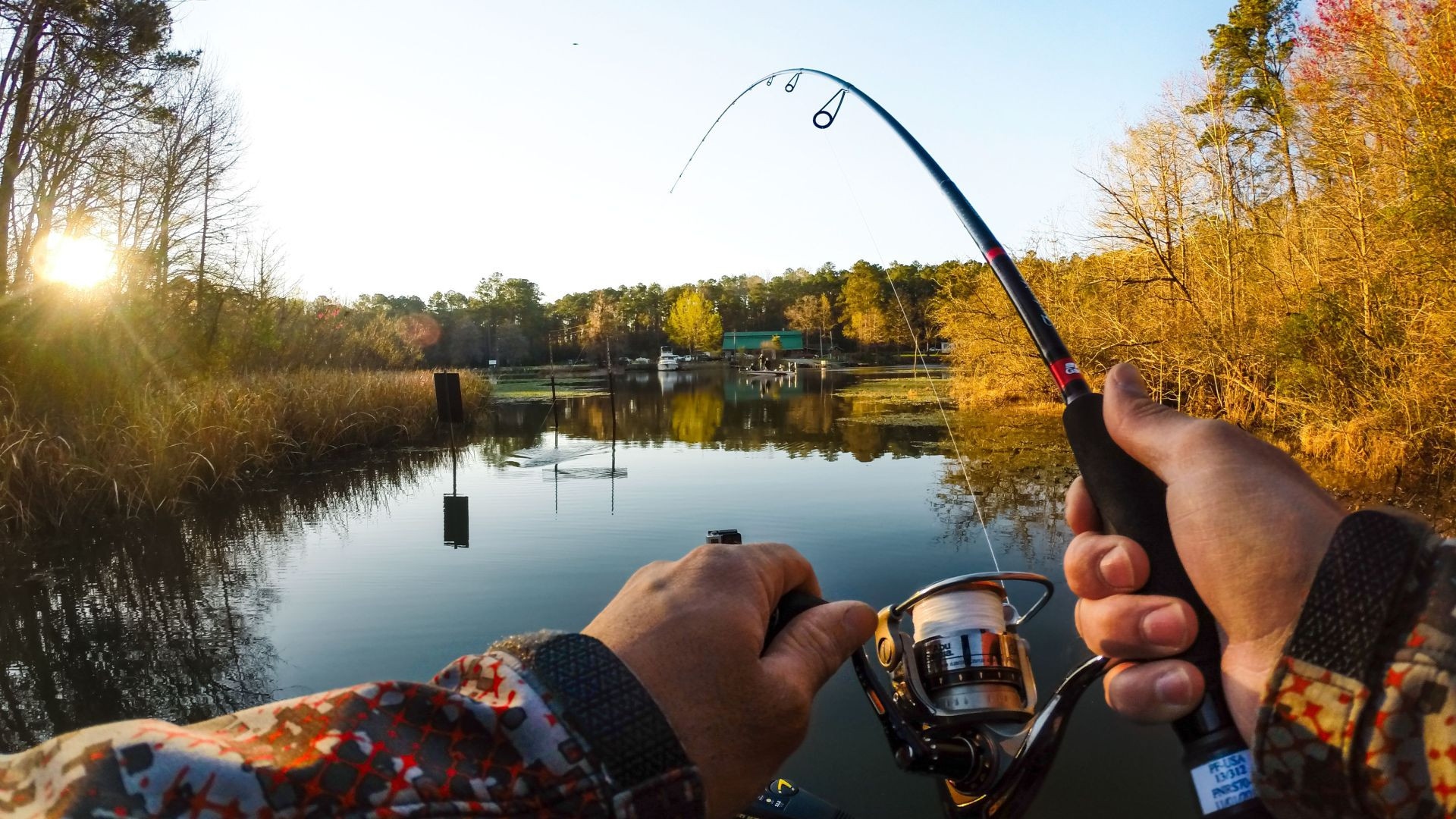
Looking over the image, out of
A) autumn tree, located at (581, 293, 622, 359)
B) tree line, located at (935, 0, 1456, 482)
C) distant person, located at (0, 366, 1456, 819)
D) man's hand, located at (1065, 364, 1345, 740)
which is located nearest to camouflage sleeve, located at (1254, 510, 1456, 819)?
distant person, located at (0, 366, 1456, 819)

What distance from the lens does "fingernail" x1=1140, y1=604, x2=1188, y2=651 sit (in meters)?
1.08

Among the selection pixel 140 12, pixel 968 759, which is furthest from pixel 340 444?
pixel 968 759

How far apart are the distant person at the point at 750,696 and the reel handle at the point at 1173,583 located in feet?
0.07

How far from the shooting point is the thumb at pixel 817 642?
881mm

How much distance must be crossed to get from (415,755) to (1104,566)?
40.5 inches

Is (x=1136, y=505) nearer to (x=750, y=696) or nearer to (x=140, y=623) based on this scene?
(x=750, y=696)

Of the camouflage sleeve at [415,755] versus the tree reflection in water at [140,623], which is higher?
the camouflage sleeve at [415,755]

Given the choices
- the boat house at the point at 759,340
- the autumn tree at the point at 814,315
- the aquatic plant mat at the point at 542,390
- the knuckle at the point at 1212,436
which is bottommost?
A: the aquatic plant mat at the point at 542,390

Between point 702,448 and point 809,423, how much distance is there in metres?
4.88

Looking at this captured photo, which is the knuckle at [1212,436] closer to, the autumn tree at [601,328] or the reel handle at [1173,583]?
the reel handle at [1173,583]

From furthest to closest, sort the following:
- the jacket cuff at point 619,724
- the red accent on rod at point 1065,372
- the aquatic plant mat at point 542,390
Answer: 1. the aquatic plant mat at point 542,390
2. the red accent on rod at point 1065,372
3. the jacket cuff at point 619,724

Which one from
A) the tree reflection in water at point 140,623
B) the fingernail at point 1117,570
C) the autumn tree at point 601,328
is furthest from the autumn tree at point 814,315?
the fingernail at point 1117,570

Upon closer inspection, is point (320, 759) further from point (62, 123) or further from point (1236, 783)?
point (62, 123)

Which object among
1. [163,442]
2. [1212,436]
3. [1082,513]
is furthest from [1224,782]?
[163,442]
